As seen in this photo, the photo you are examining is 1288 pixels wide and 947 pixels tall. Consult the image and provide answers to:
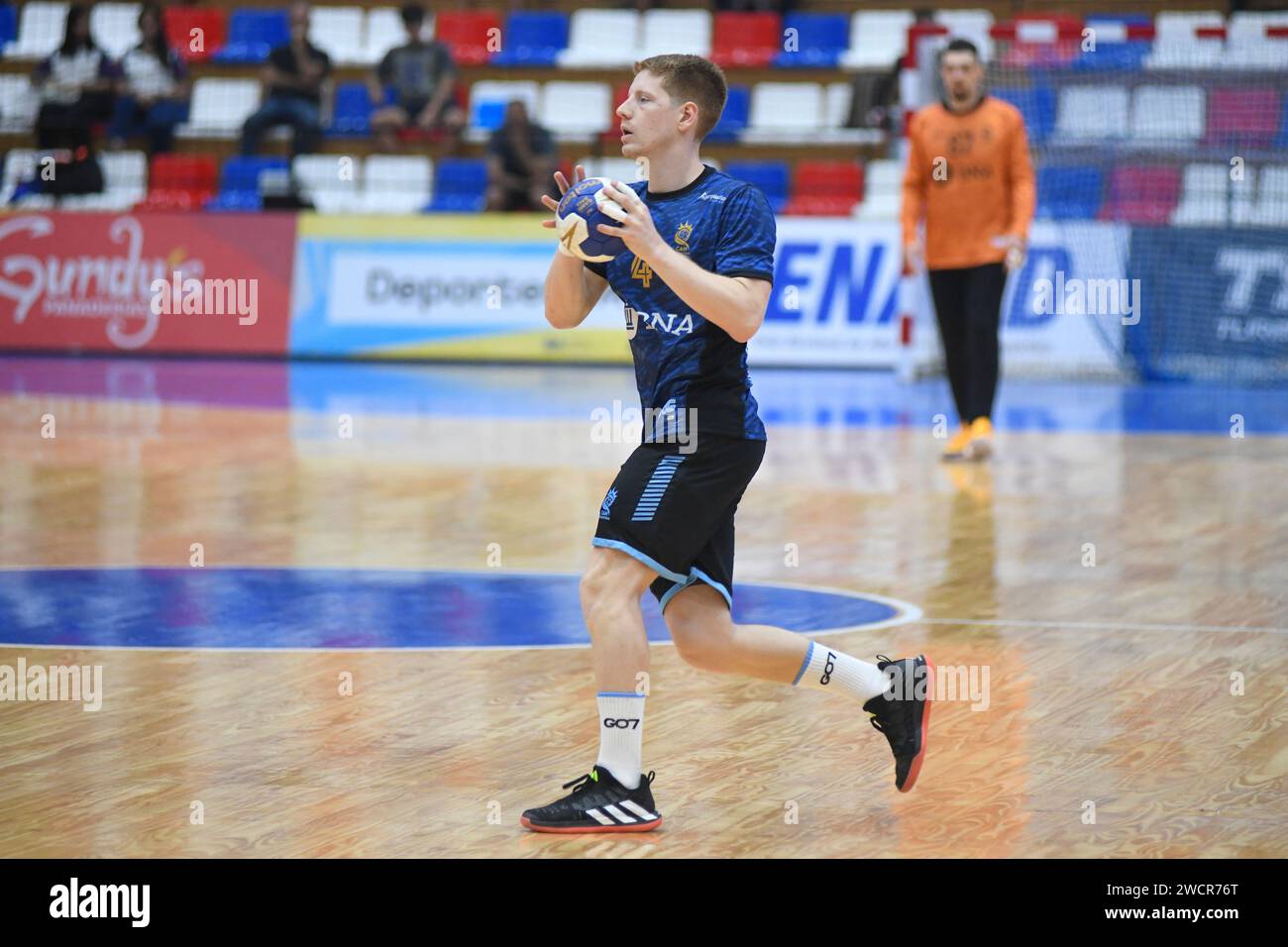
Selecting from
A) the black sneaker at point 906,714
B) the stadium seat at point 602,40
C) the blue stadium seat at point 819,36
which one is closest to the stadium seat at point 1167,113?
the blue stadium seat at point 819,36

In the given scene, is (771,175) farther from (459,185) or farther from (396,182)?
(396,182)

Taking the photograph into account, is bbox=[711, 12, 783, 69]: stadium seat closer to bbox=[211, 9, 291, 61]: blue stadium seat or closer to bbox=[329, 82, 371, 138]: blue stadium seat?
A: bbox=[329, 82, 371, 138]: blue stadium seat

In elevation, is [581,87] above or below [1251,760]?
above

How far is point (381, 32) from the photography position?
22.5m

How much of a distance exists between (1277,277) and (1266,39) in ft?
7.03

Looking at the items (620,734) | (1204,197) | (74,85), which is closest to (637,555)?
(620,734)

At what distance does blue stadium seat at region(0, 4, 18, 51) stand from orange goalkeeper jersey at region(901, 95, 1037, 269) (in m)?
14.2

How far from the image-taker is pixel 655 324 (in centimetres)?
507

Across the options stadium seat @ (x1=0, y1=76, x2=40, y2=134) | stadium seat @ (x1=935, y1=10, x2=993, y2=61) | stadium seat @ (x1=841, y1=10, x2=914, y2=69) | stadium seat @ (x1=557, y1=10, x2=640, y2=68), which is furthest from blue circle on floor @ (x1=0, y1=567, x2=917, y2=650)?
stadium seat @ (x1=0, y1=76, x2=40, y2=134)

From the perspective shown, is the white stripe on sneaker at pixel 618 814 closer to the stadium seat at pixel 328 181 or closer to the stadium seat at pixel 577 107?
the stadium seat at pixel 328 181

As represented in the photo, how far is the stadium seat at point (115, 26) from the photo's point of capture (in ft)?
75.2

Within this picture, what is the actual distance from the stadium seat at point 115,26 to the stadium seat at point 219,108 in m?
1.63
